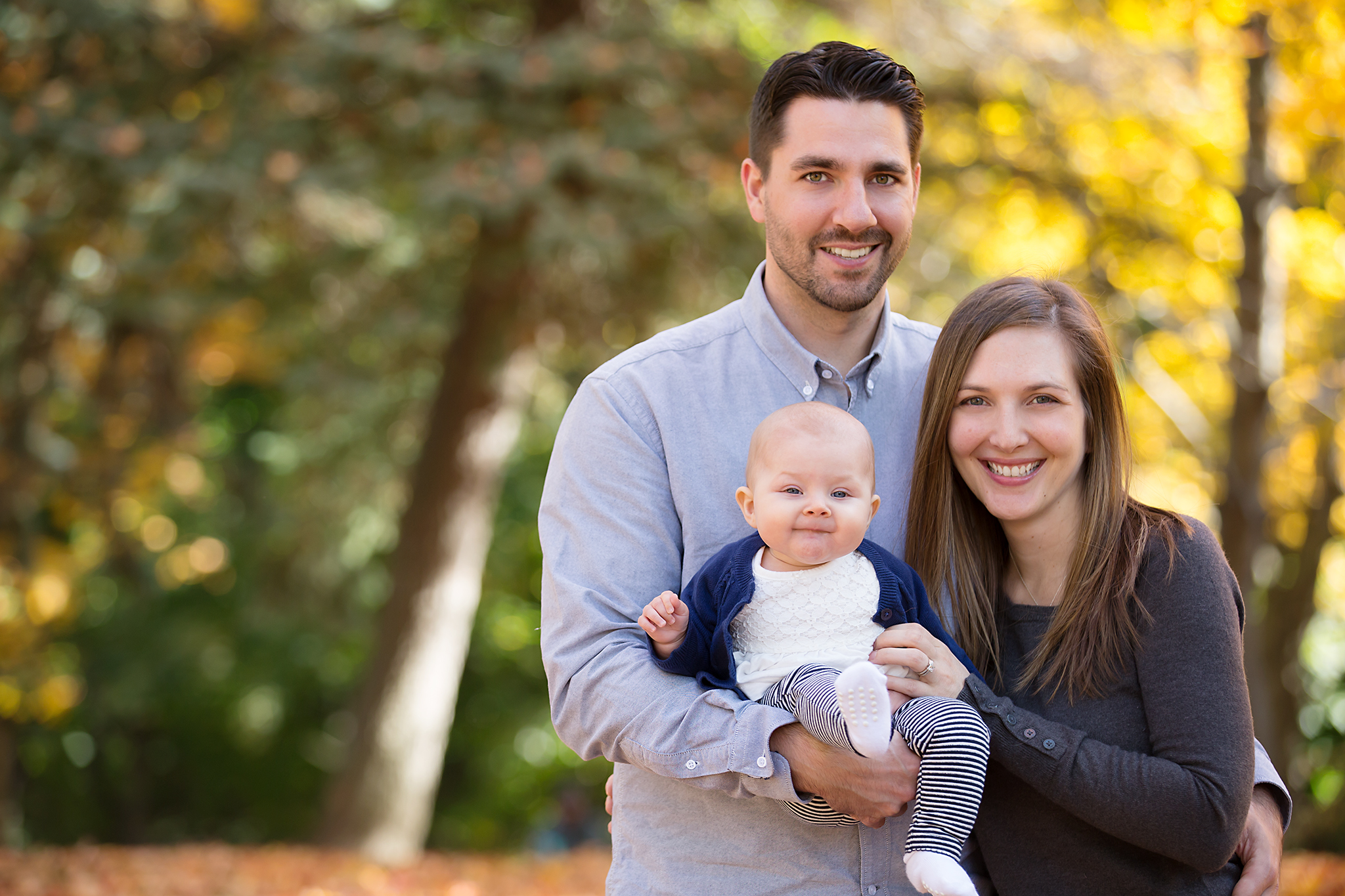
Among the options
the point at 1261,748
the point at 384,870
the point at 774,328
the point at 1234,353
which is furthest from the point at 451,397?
the point at 1261,748

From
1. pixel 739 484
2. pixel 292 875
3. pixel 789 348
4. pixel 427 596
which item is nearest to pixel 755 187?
pixel 789 348

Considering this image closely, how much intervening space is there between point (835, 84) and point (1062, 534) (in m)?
1.08

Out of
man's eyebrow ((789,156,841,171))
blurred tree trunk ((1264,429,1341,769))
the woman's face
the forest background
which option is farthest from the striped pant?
blurred tree trunk ((1264,429,1341,769))

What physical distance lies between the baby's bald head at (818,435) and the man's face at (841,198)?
354mm

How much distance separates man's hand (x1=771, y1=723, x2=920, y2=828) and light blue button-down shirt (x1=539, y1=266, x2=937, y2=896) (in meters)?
0.03

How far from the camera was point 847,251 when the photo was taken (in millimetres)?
2557

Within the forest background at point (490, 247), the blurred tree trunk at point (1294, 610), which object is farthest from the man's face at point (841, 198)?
the blurred tree trunk at point (1294, 610)

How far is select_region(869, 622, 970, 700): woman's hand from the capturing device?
6.98 feet

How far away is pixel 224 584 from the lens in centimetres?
1248

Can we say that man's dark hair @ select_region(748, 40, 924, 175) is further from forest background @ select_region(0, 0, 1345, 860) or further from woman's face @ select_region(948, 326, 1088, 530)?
forest background @ select_region(0, 0, 1345, 860)

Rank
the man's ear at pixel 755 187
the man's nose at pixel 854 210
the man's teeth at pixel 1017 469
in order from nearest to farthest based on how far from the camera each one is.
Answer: the man's teeth at pixel 1017 469, the man's nose at pixel 854 210, the man's ear at pixel 755 187

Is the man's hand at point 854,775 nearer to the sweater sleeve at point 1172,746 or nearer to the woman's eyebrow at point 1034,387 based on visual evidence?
the sweater sleeve at point 1172,746

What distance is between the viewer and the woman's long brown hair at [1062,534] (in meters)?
2.26

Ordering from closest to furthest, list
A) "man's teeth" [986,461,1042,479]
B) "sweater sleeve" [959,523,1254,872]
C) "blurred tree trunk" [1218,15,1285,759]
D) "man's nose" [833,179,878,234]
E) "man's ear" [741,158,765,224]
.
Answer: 1. "sweater sleeve" [959,523,1254,872]
2. "man's teeth" [986,461,1042,479]
3. "man's nose" [833,179,878,234]
4. "man's ear" [741,158,765,224]
5. "blurred tree trunk" [1218,15,1285,759]
